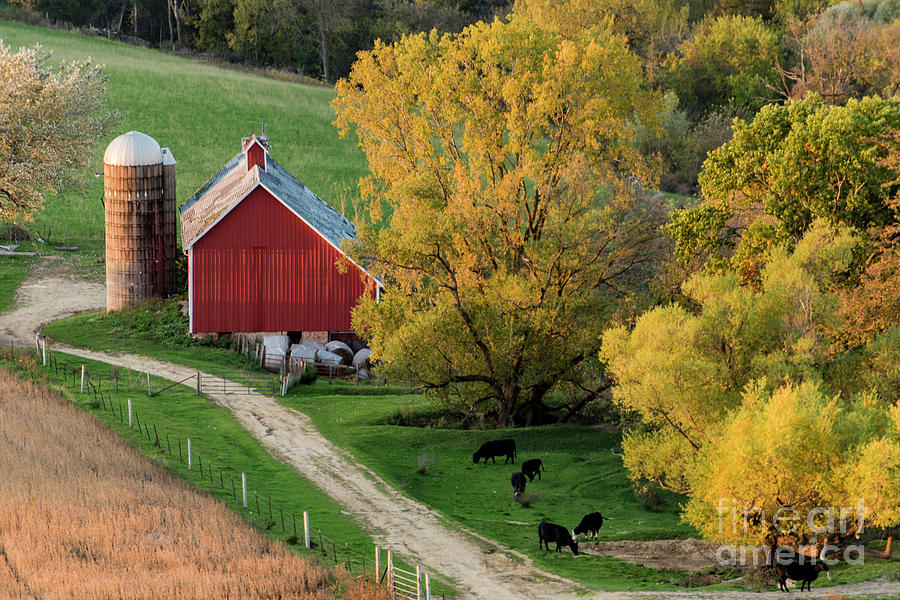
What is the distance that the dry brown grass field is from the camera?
24.4 metres

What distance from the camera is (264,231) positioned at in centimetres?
5053

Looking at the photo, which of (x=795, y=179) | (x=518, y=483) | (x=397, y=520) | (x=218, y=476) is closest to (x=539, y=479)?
(x=518, y=483)

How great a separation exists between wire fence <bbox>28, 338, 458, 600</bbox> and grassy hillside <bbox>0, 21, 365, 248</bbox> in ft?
81.2

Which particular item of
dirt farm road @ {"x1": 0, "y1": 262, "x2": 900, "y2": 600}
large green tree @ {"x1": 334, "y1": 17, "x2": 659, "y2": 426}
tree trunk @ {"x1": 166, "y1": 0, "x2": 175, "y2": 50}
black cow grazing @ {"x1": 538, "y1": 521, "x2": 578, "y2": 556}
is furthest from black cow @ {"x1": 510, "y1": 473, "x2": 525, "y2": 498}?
tree trunk @ {"x1": 166, "y1": 0, "x2": 175, "y2": 50}

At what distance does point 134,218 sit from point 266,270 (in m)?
7.30

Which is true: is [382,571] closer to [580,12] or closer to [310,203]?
[310,203]

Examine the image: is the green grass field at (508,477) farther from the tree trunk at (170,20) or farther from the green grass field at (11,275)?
the tree trunk at (170,20)

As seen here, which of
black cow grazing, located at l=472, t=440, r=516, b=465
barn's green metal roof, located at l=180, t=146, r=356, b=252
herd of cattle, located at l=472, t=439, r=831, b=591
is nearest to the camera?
herd of cattle, located at l=472, t=439, r=831, b=591

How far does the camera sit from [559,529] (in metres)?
29.4

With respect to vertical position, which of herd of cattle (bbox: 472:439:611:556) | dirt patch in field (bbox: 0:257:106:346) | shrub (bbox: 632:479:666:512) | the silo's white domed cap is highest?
the silo's white domed cap

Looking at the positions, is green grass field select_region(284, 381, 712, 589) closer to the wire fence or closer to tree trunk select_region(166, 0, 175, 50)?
the wire fence

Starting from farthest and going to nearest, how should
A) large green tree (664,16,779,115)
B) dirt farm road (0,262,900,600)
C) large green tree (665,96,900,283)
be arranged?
large green tree (664,16,779,115) → large green tree (665,96,900,283) → dirt farm road (0,262,900,600)

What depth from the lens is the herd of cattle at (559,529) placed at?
2645cm

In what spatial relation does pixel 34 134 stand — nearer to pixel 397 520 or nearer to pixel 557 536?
pixel 397 520
